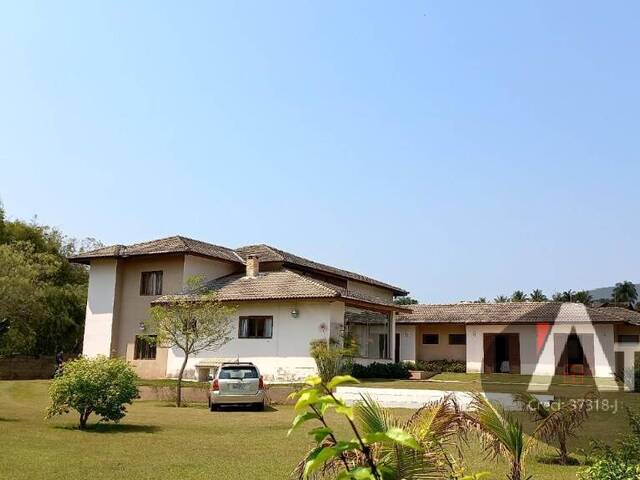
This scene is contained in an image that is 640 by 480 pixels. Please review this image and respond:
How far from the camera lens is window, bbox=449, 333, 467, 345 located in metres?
41.8

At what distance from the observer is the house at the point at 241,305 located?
2916cm

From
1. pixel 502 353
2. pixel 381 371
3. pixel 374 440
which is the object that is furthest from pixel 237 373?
pixel 502 353

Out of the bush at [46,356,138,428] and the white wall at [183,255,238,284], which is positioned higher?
the white wall at [183,255,238,284]

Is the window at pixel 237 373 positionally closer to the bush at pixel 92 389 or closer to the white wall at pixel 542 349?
the bush at pixel 92 389

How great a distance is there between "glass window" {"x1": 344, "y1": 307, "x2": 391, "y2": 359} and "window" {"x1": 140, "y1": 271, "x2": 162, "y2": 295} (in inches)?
384

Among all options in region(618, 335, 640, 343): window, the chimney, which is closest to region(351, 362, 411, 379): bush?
the chimney

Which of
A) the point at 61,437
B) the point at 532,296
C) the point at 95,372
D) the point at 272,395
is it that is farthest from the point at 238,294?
the point at 532,296

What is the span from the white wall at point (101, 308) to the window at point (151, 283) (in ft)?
4.90

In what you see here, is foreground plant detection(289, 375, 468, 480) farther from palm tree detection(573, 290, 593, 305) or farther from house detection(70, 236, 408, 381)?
palm tree detection(573, 290, 593, 305)

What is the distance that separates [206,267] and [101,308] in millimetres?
5872

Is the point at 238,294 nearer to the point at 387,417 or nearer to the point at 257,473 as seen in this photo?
the point at 257,473

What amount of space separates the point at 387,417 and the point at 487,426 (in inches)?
90.9

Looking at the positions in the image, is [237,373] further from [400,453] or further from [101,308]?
[101,308]

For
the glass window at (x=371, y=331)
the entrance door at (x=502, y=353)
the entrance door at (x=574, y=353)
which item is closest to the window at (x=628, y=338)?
the entrance door at (x=574, y=353)
